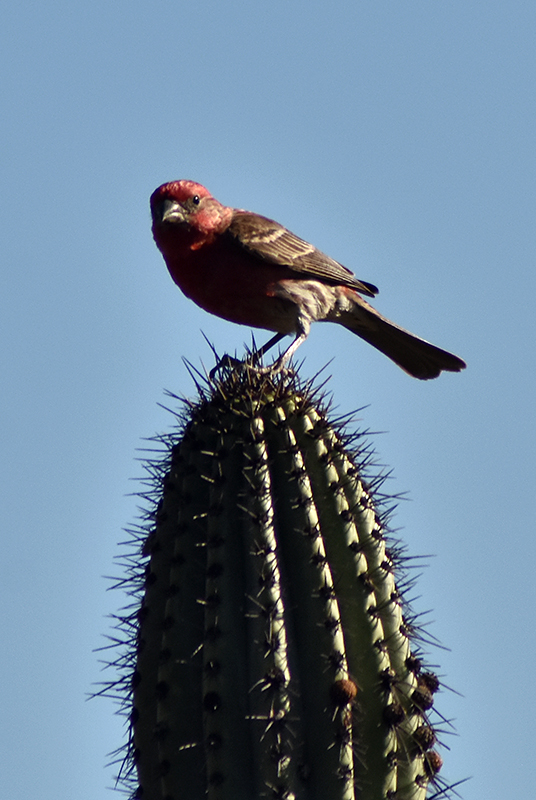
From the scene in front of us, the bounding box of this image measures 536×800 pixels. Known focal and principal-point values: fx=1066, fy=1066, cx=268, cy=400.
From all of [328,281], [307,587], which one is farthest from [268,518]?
[328,281]

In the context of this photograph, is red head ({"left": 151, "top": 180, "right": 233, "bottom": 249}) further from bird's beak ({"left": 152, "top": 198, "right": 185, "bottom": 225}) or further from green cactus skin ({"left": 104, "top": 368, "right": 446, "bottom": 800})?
green cactus skin ({"left": 104, "top": 368, "right": 446, "bottom": 800})

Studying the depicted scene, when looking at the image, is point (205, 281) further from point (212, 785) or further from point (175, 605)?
point (212, 785)

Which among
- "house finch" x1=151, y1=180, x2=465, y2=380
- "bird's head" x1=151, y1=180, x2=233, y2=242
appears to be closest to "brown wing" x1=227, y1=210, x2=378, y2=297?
"house finch" x1=151, y1=180, x2=465, y2=380

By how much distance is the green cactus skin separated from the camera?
3145 millimetres

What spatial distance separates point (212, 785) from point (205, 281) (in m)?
4.23

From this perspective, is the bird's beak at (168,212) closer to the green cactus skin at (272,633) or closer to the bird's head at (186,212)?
the bird's head at (186,212)

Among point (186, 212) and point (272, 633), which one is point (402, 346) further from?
point (272, 633)

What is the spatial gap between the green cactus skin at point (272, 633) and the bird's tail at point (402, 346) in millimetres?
4362

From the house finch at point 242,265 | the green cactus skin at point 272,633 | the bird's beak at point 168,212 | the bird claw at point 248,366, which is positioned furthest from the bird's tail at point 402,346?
the green cactus skin at point 272,633

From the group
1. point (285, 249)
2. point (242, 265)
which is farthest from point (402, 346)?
point (242, 265)

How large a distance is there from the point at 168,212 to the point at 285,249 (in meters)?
0.82

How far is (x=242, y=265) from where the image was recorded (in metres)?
6.96

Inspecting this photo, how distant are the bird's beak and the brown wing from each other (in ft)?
1.15

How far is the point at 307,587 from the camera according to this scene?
3307 millimetres
